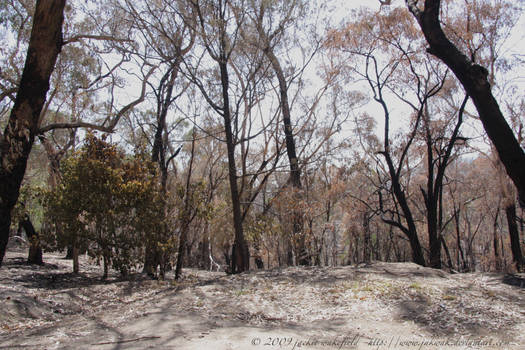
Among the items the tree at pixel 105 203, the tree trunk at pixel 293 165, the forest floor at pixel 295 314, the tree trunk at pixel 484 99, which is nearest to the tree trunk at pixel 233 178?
the tree at pixel 105 203

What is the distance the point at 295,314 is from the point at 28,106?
12.4ft

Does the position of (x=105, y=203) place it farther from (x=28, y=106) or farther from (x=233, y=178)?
(x=28, y=106)

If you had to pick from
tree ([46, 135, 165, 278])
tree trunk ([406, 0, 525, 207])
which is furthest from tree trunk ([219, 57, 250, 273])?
tree trunk ([406, 0, 525, 207])

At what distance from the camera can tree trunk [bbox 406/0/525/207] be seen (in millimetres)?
5152

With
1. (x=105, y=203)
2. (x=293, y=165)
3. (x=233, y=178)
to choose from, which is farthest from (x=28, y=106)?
(x=293, y=165)

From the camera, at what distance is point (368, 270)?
6445 mm

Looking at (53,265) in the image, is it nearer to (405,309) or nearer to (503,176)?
(405,309)

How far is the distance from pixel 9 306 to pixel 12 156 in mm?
2395

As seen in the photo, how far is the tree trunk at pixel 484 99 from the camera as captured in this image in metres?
5.15

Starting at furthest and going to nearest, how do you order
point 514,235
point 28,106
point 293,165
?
point 514,235 < point 293,165 < point 28,106

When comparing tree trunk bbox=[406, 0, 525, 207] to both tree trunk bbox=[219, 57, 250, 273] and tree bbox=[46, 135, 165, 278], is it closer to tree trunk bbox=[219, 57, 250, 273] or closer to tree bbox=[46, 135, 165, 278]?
tree trunk bbox=[219, 57, 250, 273]

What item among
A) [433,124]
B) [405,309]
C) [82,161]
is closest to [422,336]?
[405,309]

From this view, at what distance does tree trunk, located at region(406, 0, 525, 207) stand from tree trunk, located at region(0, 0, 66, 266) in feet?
16.9

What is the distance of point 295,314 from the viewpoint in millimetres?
4395
